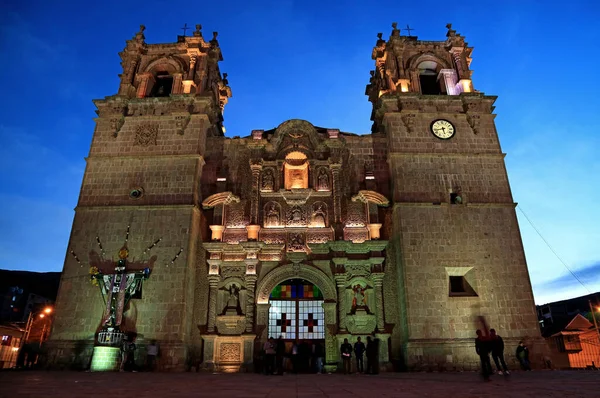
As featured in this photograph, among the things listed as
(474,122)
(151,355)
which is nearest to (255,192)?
(151,355)

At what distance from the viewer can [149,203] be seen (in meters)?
A: 19.1

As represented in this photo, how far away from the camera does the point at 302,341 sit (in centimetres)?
1827

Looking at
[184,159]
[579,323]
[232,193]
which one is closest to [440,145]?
[232,193]

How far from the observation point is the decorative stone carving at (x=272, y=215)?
19.7 m

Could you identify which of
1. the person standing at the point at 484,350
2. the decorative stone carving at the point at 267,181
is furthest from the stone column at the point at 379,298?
the decorative stone carving at the point at 267,181

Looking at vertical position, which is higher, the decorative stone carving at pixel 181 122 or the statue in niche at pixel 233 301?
the decorative stone carving at pixel 181 122

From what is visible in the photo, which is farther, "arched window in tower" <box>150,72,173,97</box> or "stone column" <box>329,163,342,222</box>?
"arched window in tower" <box>150,72,173,97</box>

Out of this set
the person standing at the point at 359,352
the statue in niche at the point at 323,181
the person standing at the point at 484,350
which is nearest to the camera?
the person standing at the point at 484,350

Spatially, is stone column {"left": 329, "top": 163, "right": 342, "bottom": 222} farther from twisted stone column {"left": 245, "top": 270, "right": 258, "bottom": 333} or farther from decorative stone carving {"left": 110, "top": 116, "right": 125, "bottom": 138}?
decorative stone carving {"left": 110, "top": 116, "right": 125, "bottom": 138}

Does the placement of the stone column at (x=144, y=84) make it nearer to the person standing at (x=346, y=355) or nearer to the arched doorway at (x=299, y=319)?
the arched doorway at (x=299, y=319)

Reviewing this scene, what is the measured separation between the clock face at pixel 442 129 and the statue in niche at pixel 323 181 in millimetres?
5737

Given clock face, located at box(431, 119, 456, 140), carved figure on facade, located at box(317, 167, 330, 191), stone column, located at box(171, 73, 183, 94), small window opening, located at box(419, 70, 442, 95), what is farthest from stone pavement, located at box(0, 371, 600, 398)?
small window opening, located at box(419, 70, 442, 95)

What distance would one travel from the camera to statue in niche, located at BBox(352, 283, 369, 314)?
59.1 feet

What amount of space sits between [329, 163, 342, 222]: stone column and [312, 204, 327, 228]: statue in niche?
543 mm
